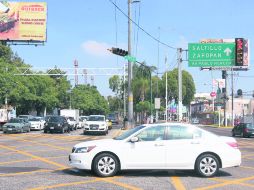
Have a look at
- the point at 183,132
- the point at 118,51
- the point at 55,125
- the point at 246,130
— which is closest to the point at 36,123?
the point at 55,125

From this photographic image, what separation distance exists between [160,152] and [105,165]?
4.87 ft

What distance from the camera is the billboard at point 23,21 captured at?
67.3 m

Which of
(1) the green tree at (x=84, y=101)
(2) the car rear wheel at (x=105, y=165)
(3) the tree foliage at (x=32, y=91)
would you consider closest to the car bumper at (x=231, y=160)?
(2) the car rear wheel at (x=105, y=165)

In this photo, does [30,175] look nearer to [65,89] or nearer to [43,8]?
[43,8]

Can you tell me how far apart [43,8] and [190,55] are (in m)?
27.4

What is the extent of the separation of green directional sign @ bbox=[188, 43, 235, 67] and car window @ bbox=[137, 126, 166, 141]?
3658 centimetres

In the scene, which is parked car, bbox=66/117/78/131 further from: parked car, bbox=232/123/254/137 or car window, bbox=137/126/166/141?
car window, bbox=137/126/166/141

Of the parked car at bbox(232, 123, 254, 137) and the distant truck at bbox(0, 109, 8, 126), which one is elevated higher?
the distant truck at bbox(0, 109, 8, 126)

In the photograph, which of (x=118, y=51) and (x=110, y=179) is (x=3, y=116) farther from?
(x=110, y=179)

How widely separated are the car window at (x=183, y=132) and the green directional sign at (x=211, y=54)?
1430 inches

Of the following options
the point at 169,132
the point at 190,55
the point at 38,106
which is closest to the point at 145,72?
the point at 38,106

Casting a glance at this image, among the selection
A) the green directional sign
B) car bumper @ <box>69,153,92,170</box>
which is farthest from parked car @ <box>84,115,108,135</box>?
car bumper @ <box>69,153,92,170</box>

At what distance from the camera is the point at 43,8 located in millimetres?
68688

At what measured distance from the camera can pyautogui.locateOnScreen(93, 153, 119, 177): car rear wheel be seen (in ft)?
42.0
